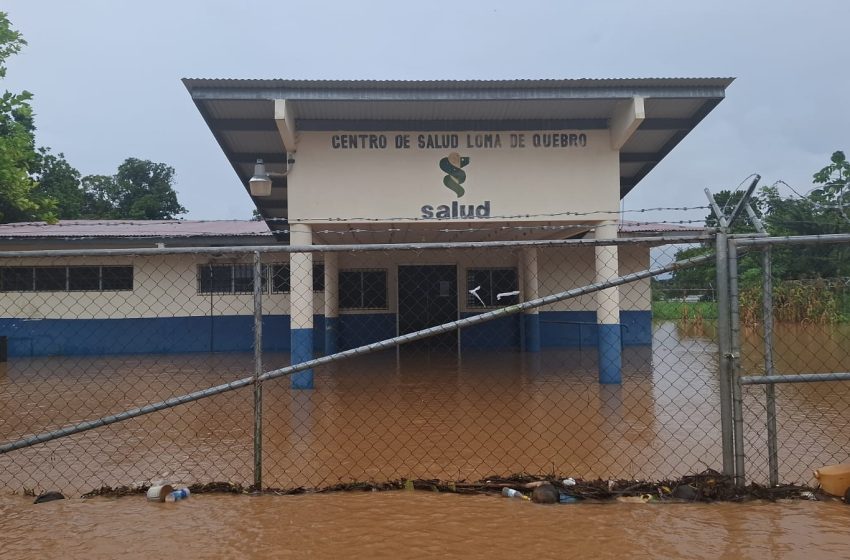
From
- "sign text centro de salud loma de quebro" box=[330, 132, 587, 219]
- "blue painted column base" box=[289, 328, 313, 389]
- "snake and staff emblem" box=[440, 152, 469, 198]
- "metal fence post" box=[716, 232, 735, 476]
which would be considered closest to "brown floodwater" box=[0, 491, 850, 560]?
"metal fence post" box=[716, 232, 735, 476]

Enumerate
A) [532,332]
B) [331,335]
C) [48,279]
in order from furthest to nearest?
[48,279] → [532,332] → [331,335]

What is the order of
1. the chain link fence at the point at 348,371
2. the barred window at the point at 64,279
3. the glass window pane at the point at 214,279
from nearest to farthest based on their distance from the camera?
the chain link fence at the point at 348,371, the barred window at the point at 64,279, the glass window pane at the point at 214,279

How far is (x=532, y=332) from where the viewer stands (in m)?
13.5

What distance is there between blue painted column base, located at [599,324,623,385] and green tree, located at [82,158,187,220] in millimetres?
33875

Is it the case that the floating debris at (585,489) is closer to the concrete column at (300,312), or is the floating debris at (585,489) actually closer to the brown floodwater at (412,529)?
the brown floodwater at (412,529)

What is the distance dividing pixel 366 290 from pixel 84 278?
22.2ft

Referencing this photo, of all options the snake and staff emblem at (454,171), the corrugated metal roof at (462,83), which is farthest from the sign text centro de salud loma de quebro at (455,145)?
the corrugated metal roof at (462,83)

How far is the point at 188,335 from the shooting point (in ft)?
46.9

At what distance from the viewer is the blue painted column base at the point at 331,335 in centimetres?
1290

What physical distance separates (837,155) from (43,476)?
106 feet

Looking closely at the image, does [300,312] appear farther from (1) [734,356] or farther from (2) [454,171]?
(1) [734,356]

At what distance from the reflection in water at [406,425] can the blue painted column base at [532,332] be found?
2.56 m

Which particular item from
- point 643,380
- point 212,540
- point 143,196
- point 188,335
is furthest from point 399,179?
point 143,196

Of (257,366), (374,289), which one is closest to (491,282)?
(374,289)
